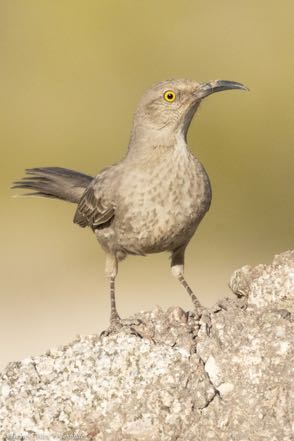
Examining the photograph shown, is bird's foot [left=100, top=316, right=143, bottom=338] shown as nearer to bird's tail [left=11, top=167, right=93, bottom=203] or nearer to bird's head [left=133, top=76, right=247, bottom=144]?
bird's head [left=133, top=76, right=247, bottom=144]

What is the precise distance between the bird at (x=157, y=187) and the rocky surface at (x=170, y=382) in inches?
43.1

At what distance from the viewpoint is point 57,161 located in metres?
15.9

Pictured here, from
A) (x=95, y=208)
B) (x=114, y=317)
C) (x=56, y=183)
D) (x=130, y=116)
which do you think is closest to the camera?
(x=114, y=317)

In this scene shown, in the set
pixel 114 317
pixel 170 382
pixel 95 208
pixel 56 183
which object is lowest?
pixel 170 382

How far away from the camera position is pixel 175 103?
848 cm

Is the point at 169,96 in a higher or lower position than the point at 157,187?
higher

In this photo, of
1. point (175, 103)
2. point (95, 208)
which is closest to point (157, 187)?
point (175, 103)

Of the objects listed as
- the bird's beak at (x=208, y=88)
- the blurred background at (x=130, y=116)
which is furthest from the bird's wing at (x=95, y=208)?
the blurred background at (x=130, y=116)

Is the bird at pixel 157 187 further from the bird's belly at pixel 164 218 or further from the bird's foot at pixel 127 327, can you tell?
the bird's foot at pixel 127 327

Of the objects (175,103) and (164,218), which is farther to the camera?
(175,103)

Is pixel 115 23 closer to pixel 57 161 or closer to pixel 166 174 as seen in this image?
pixel 57 161

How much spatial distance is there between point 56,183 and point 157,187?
7.46 ft

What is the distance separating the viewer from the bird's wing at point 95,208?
8.66 meters

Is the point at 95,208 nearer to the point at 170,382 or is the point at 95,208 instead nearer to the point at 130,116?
the point at 170,382
